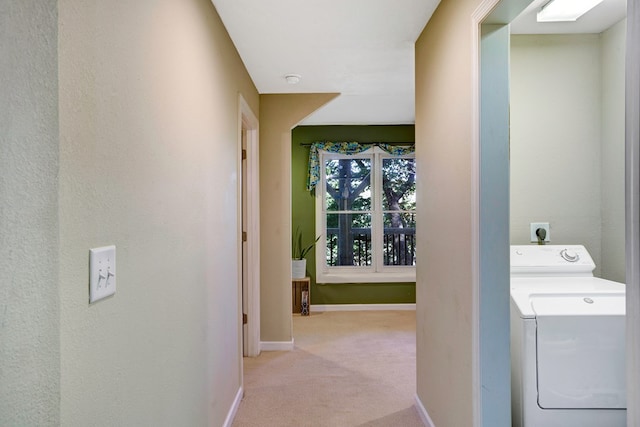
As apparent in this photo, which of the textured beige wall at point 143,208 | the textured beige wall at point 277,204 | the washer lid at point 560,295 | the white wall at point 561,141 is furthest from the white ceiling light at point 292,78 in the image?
the washer lid at point 560,295

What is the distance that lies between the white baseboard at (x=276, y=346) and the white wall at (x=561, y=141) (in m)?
2.22

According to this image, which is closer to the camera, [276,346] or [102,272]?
[102,272]

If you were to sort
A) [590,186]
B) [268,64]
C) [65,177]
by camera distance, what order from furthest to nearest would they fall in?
[268,64] → [590,186] → [65,177]

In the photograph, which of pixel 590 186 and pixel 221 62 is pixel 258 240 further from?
pixel 590 186

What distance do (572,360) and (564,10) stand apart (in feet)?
5.89

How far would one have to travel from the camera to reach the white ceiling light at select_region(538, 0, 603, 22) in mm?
1946

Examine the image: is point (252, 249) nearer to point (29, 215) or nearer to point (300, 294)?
point (300, 294)

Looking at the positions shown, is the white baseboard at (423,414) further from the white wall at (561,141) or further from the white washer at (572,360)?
the white wall at (561,141)

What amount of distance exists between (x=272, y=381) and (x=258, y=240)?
1193 millimetres

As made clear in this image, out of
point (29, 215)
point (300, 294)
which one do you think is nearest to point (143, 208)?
point (29, 215)

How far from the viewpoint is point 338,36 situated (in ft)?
7.70

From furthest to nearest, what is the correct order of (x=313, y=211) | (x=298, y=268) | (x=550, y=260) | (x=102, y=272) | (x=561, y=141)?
(x=313, y=211) → (x=298, y=268) → (x=561, y=141) → (x=550, y=260) → (x=102, y=272)

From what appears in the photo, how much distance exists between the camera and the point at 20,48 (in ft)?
2.04

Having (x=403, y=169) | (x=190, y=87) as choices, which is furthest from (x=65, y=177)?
(x=403, y=169)
